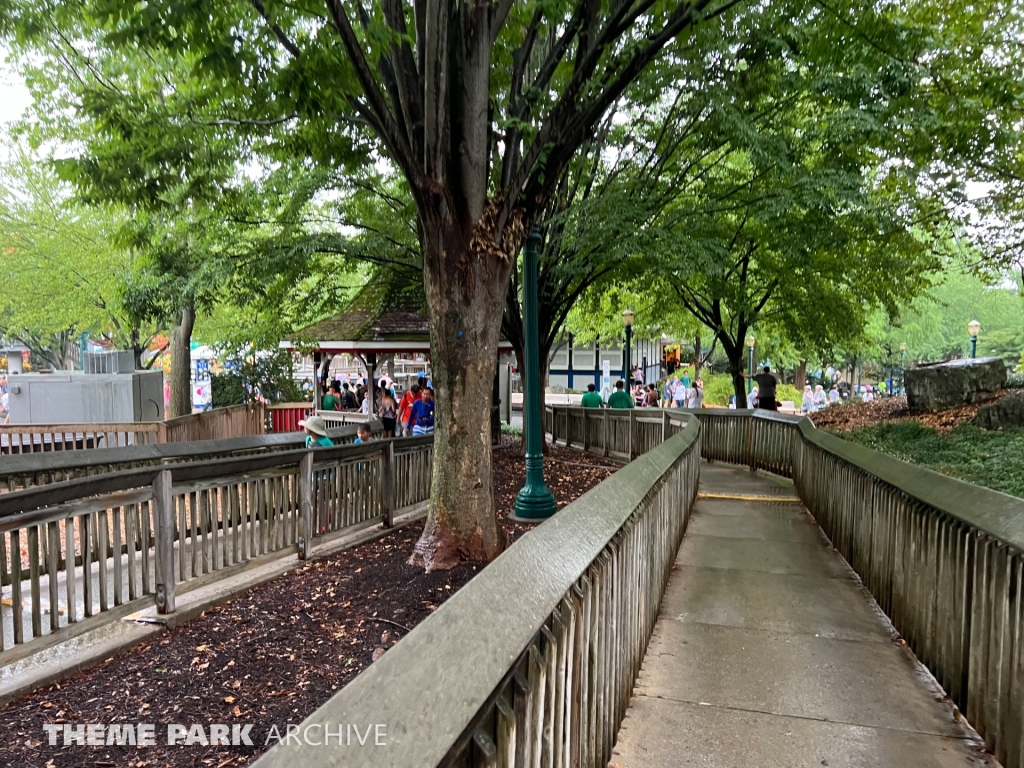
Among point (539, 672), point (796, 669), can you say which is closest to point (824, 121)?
point (796, 669)

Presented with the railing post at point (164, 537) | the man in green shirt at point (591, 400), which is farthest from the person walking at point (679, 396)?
the railing post at point (164, 537)

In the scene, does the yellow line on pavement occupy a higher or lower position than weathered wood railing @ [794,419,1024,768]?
lower

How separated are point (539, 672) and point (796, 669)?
108 inches

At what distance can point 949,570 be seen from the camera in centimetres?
355

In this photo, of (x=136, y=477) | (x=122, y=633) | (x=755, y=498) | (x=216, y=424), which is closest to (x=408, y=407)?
(x=216, y=424)

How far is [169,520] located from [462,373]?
2831mm

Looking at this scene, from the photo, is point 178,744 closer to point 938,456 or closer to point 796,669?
point 796,669

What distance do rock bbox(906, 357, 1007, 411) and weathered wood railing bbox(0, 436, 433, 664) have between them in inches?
488

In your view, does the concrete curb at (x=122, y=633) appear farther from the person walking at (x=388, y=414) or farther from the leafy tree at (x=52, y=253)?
the leafy tree at (x=52, y=253)

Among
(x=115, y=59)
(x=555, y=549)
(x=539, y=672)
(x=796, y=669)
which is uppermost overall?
(x=115, y=59)

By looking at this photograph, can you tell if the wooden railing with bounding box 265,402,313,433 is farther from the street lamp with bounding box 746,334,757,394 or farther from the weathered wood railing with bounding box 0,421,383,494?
the street lamp with bounding box 746,334,757,394

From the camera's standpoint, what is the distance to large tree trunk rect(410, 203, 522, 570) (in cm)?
661

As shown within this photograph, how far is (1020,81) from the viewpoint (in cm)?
1005

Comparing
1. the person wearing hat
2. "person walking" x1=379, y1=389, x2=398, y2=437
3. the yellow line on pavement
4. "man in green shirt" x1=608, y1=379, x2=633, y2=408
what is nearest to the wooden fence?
the person wearing hat
